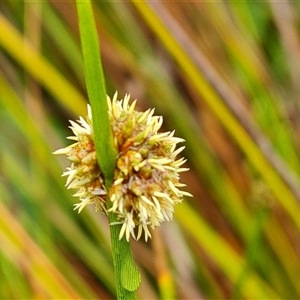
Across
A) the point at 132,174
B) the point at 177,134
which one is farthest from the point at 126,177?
the point at 177,134

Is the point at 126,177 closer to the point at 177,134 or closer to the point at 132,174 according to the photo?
the point at 132,174

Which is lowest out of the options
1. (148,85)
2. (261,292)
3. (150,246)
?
(261,292)

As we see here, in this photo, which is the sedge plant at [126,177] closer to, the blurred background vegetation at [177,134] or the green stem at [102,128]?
the green stem at [102,128]

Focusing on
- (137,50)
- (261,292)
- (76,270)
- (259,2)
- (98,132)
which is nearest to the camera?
(98,132)

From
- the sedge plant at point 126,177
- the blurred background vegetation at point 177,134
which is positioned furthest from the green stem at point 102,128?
the blurred background vegetation at point 177,134

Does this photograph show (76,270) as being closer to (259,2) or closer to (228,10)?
(228,10)

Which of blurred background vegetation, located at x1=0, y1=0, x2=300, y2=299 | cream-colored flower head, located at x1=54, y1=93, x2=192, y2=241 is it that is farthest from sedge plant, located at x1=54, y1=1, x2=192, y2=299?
blurred background vegetation, located at x1=0, y1=0, x2=300, y2=299

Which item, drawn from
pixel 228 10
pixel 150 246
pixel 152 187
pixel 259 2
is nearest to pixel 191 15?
pixel 228 10
